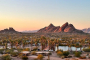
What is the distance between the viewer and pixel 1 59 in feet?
Answer: 86.2

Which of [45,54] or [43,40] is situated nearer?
[45,54]

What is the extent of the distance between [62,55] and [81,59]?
5264 mm

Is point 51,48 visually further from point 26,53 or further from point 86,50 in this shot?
point 26,53

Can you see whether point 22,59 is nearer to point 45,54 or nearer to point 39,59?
point 39,59

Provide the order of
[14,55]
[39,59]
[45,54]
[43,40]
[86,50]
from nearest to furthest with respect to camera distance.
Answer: [39,59], [14,55], [45,54], [86,50], [43,40]

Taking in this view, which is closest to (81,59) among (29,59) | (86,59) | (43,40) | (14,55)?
(86,59)

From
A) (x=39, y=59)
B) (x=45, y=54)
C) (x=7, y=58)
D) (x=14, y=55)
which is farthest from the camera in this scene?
(x=45, y=54)

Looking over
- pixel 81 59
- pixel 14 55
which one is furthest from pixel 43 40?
pixel 81 59

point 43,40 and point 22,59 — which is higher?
point 43,40

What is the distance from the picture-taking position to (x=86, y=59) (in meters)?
28.0

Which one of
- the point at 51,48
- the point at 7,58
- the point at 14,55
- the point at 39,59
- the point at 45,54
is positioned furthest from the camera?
the point at 51,48

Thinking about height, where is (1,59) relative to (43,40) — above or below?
below

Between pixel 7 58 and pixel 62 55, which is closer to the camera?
pixel 7 58

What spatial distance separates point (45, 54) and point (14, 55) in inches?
314
